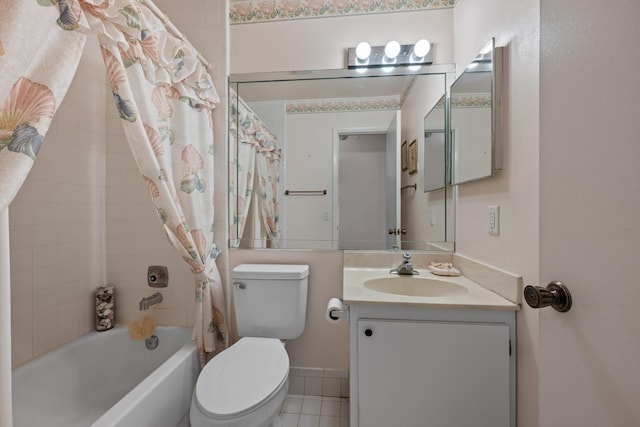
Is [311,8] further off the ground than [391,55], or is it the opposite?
[311,8]

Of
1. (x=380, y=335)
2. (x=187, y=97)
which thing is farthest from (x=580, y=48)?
(x=187, y=97)

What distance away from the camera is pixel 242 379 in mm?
1111

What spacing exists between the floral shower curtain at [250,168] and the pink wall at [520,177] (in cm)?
117

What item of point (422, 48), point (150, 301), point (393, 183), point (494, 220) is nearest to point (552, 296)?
point (494, 220)

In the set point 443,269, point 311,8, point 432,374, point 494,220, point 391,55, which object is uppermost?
point 311,8

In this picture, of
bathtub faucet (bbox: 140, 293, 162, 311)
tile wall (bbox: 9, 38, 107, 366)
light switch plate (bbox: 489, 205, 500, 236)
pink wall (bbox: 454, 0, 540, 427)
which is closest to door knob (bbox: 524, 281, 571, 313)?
pink wall (bbox: 454, 0, 540, 427)

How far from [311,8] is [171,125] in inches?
44.7

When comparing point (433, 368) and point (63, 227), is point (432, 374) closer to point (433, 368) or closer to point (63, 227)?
point (433, 368)

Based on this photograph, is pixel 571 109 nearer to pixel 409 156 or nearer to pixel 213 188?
pixel 409 156

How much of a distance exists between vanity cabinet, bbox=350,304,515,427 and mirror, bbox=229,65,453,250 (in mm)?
667

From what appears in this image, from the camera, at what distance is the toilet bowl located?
956 millimetres

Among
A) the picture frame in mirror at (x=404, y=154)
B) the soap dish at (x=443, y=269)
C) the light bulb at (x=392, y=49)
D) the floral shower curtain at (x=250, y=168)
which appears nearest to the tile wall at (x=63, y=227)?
the floral shower curtain at (x=250, y=168)

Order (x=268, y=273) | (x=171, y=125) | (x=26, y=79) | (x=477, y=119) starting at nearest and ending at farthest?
(x=26, y=79) < (x=477, y=119) < (x=171, y=125) < (x=268, y=273)

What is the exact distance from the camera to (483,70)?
1142mm
